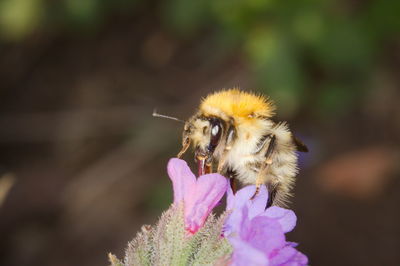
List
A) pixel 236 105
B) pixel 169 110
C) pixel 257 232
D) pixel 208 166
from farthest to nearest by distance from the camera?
pixel 169 110 < pixel 236 105 < pixel 208 166 < pixel 257 232

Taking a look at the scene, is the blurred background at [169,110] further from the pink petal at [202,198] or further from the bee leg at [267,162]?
the pink petal at [202,198]

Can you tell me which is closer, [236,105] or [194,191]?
[194,191]

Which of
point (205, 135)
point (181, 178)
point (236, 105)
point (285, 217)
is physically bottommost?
point (285, 217)

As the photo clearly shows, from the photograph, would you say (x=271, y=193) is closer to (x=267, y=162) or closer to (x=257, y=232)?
(x=267, y=162)

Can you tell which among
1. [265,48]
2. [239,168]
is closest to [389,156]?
[265,48]

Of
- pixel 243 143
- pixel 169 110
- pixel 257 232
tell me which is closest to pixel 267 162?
pixel 243 143

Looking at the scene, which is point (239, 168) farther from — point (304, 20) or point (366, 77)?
point (366, 77)
